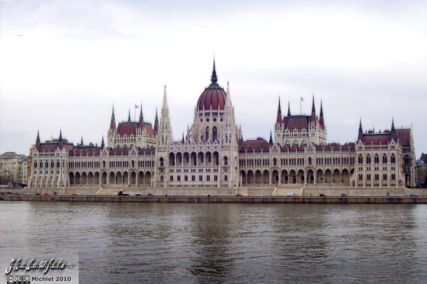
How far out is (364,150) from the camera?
414ft

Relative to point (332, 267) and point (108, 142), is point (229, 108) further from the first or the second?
point (332, 267)

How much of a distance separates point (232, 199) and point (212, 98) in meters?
37.0

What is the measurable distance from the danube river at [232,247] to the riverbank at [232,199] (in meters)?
38.0

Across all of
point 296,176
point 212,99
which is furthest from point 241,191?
point 212,99

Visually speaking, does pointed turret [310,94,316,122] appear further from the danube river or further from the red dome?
the danube river

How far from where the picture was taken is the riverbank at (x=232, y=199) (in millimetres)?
107438

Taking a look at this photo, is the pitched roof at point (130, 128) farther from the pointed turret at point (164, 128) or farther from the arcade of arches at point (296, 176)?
the arcade of arches at point (296, 176)

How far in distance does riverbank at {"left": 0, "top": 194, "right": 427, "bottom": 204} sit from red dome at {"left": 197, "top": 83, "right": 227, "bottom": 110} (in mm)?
31730

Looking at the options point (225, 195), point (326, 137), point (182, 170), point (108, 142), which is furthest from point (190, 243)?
point (108, 142)

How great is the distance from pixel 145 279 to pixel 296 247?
46.4 ft

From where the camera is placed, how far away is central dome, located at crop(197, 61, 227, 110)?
481 ft

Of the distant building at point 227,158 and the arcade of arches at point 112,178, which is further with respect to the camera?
the arcade of arches at point 112,178

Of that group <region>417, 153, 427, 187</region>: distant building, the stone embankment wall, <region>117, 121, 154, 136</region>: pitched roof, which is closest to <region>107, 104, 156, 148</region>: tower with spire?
<region>117, 121, 154, 136</region>: pitched roof

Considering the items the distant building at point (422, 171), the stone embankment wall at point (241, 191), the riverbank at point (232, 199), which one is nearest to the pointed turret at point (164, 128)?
the stone embankment wall at point (241, 191)
